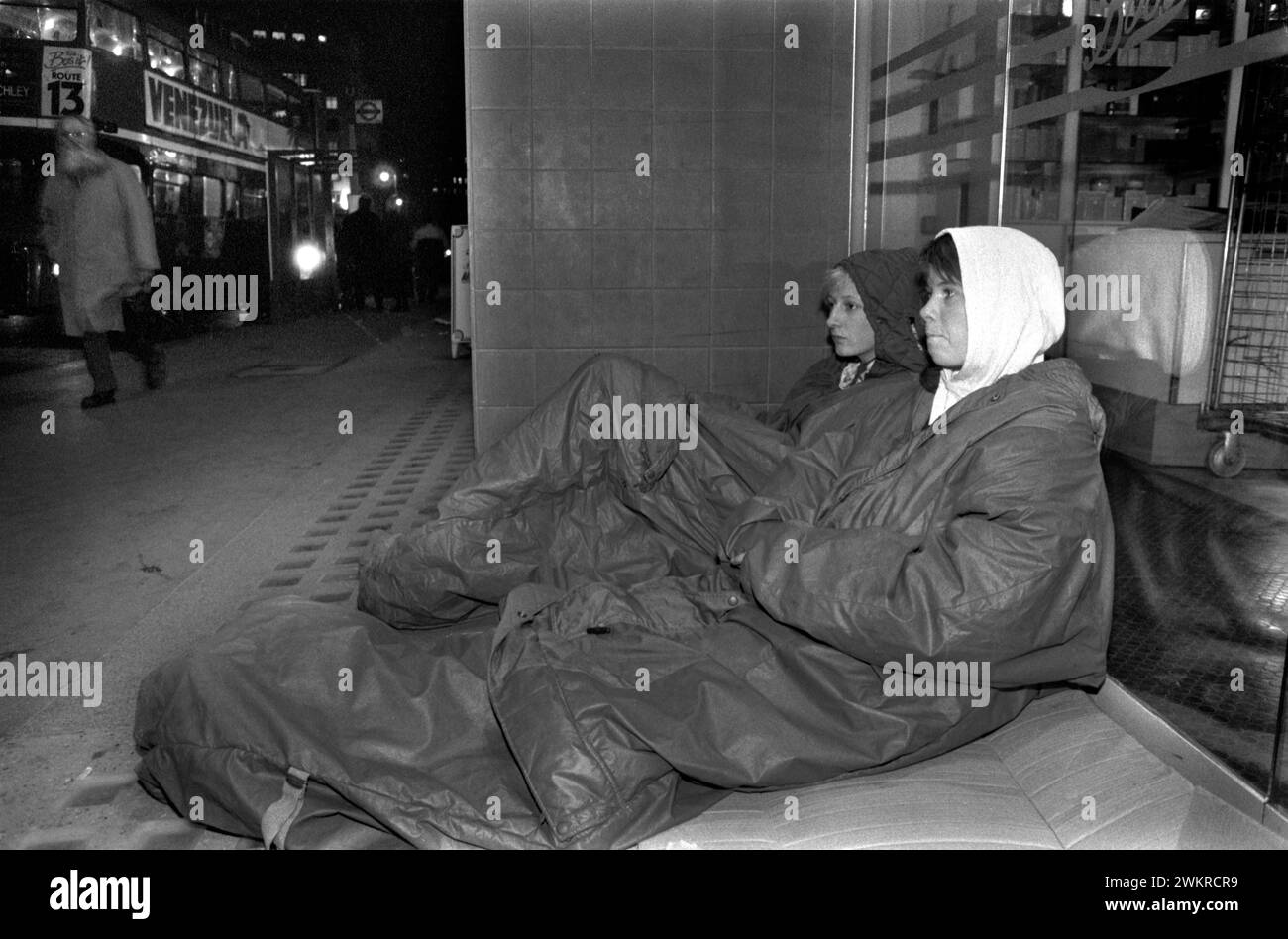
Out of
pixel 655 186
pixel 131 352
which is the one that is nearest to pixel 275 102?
pixel 131 352

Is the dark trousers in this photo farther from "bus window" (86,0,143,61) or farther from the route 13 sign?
"bus window" (86,0,143,61)

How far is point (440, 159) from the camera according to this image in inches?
732

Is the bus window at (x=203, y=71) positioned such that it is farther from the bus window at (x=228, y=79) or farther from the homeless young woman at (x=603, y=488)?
the homeless young woman at (x=603, y=488)

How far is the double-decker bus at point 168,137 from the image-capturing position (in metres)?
10.3

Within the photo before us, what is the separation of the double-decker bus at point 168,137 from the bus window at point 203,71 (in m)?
0.02

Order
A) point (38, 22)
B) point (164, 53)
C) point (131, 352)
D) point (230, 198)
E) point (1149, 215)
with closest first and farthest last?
point (1149, 215)
point (131, 352)
point (38, 22)
point (164, 53)
point (230, 198)

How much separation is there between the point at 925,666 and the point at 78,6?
11671mm

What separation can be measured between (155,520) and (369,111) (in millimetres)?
14910

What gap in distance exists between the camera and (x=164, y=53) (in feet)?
39.4

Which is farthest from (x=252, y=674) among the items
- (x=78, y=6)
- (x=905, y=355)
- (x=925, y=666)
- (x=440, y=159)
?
(x=440, y=159)

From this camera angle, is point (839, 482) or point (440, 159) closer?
point (839, 482)

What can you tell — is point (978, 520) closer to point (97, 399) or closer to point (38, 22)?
point (97, 399)

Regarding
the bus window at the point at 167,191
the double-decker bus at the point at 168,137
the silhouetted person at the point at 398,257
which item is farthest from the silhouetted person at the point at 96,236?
the silhouetted person at the point at 398,257
